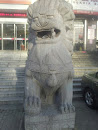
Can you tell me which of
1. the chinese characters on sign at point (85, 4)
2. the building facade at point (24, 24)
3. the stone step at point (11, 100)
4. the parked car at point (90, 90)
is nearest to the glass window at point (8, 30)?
the building facade at point (24, 24)

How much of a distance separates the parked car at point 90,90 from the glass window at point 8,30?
31.0 feet

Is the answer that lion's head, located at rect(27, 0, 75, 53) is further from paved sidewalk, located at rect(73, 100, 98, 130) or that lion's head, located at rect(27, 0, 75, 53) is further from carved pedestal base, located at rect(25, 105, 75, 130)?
paved sidewalk, located at rect(73, 100, 98, 130)

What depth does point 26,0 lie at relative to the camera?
37.2ft

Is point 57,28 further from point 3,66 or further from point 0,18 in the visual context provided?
point 0,18

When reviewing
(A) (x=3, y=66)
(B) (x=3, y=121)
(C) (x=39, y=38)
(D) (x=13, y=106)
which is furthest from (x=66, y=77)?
(A) (x=3, y=66)

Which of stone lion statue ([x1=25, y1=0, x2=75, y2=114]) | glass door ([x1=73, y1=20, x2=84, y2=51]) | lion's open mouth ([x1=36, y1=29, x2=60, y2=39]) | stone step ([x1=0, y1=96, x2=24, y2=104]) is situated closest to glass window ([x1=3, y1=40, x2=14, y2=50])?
glass door ([x1=73, y1=20, x2=84, y2=51])

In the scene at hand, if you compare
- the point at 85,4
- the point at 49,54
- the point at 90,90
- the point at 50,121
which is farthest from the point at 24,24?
the point at 50,121

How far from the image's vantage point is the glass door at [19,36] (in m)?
12.4

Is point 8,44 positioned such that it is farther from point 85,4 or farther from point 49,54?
point 49,54

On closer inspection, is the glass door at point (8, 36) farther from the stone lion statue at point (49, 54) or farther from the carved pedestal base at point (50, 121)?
the carved pedestal base at point (50, 121)

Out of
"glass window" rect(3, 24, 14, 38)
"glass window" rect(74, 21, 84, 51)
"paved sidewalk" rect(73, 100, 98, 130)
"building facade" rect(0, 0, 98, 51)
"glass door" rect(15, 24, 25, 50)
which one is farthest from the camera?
"glass window" rect(74, 21, 84, 51)

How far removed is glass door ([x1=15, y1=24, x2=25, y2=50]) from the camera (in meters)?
12.4

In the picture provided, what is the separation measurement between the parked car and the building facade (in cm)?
759

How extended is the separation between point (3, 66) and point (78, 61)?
4.04 meters
